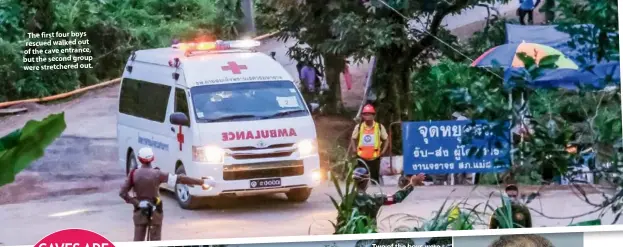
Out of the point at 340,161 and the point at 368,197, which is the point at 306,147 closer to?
the point at 340,161

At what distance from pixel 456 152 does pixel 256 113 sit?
4.39ft

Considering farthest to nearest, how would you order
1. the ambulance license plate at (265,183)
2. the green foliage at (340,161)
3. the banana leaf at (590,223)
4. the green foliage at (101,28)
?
the banana leaf at (590,223)
the green foliage at (340,161)
the ambulance license plate at (265,183)
the green foliage at (101,28)

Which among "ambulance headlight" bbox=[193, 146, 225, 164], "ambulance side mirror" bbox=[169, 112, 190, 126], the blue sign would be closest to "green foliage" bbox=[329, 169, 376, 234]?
the blue sign

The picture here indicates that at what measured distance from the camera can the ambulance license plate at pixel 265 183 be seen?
6.76 metres

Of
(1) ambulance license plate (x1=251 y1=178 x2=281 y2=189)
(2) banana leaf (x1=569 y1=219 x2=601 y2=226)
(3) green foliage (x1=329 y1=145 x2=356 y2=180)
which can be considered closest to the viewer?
(1) ambulance license plate (x1=251 y1=178 x2=281 y2=189)

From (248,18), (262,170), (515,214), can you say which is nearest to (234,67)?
(248,18)

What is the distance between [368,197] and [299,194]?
45cm

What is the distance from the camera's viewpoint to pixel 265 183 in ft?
22.2

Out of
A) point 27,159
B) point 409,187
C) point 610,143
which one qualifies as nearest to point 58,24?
point 27,159

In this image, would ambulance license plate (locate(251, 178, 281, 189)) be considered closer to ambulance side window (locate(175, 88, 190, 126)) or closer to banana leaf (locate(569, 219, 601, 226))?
ambulance side window (locate(175, 88, 190, 126))

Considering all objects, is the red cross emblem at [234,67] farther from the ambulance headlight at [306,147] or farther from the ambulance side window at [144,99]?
the ambulance headlight at [306,147]

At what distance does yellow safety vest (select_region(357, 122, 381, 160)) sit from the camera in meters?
6.89

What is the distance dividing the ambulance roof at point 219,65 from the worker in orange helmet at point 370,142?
0.56 metres

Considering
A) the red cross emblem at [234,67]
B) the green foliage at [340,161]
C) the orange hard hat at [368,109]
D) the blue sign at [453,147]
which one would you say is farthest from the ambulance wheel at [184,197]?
the blue sign at [453,147]
